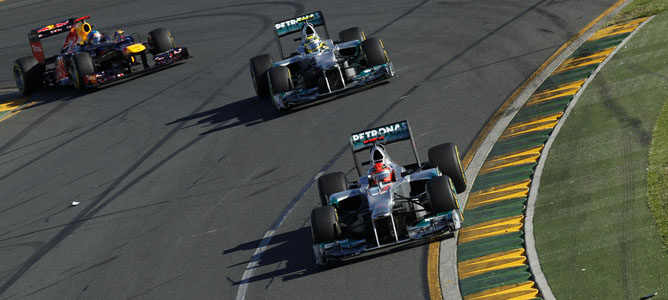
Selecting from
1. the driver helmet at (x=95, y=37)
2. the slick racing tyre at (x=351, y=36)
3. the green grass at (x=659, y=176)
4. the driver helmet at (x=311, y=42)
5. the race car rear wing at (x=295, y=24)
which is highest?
the driver helmet at (x=95, y=37)

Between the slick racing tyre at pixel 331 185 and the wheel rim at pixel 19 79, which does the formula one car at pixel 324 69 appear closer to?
the slick racing tyre at pixel 331 185

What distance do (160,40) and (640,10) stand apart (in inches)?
579

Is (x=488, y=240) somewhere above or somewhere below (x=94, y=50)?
below

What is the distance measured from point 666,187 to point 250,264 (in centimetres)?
678

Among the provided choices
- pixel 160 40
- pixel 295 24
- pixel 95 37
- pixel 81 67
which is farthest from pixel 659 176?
pixel 95 37

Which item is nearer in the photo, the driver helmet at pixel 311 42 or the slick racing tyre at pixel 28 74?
the driver helmet at pixel 311 42

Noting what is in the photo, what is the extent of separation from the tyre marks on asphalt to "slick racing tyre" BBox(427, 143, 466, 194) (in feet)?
1.56

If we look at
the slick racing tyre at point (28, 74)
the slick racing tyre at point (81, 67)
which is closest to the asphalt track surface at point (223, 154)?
the slick racing tyre at point (28, 74)

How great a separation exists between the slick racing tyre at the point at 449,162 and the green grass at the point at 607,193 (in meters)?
1.41

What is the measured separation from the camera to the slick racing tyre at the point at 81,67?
98.6 ft

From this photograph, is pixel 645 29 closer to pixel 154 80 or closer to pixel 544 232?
pixel 544 232

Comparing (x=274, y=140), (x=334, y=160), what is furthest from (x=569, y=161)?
(x=274, y=140)

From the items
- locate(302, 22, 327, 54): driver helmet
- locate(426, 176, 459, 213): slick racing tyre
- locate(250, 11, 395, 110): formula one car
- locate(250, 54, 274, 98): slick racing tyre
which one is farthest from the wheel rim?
locate(426, 176, 459, 213): slick racing tyre

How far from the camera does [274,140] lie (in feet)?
73.5
